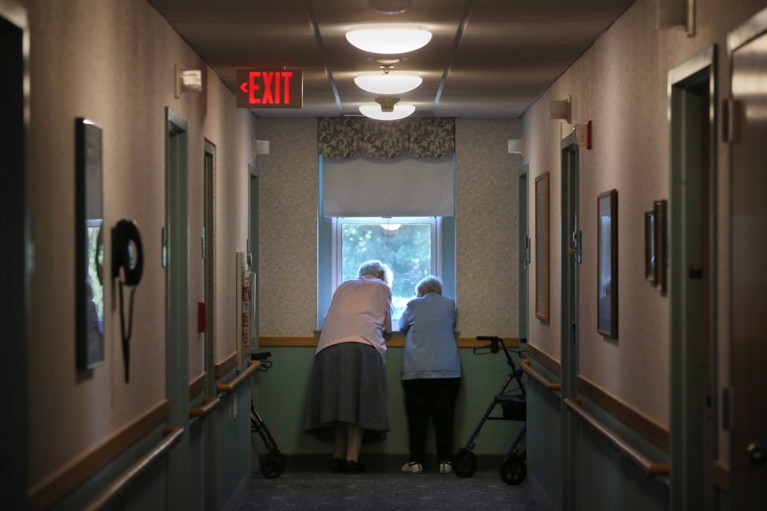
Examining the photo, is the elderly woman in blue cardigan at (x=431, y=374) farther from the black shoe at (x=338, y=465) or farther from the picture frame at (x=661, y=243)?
the picture frame at (x=661, y=243)

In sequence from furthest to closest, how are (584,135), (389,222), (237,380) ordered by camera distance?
(389,222)
(237,380)
(584,135)

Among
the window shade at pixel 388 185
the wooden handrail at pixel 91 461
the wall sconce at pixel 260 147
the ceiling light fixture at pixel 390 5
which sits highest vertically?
the ceiling light fixture at pixel 390 5

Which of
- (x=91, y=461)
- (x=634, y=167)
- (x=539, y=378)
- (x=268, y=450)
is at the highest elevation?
(x=634, y=167)

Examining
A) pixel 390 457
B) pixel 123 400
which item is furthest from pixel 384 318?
pixel 123 400

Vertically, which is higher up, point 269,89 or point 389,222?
point 269,89

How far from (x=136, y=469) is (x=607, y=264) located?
232cm

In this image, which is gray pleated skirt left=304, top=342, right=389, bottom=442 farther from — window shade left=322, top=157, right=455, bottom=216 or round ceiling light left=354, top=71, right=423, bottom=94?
round ceiling light left=354, top=71, right=423, bottom=94

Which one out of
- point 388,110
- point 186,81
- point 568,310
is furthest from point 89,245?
point 388,110

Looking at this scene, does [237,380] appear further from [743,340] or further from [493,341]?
[743,340]

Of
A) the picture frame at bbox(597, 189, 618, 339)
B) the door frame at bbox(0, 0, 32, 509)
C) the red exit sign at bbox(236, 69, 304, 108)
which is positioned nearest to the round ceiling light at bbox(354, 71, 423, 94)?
the red exit sign at bbox(236, 69, 304, 108)

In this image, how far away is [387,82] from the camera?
6.14 metres

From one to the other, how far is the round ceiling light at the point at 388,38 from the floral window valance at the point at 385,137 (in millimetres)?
3708

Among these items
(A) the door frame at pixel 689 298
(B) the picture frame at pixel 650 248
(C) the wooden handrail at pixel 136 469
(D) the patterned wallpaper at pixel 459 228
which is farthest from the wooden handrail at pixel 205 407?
(D) the patterned wallpaper at pixel 459 228

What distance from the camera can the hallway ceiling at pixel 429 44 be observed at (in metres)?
4.49
